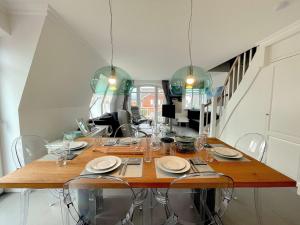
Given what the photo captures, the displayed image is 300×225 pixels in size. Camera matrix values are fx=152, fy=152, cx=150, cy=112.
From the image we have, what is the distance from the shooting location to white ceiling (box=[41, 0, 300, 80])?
5.51 ft

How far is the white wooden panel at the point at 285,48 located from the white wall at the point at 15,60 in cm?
342

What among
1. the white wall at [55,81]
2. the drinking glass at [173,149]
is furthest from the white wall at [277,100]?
the white wall at [55,81]

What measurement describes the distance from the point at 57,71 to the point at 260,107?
139 inches

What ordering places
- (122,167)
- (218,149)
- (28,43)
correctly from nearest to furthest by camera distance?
(122,167), (218,149), (28,43)

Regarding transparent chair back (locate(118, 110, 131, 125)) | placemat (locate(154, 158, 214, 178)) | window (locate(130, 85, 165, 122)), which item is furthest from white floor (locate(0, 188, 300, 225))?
window (locate(130, 85, 165, 122))

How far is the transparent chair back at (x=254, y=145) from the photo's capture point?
5.85ft

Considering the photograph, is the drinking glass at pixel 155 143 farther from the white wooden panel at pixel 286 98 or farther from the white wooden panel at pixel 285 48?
the white wooden panel at pixel 285 48

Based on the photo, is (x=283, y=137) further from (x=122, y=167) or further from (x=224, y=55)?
(x=122, y=167)

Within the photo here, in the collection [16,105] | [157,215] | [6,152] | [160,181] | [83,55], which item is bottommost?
[157,215]

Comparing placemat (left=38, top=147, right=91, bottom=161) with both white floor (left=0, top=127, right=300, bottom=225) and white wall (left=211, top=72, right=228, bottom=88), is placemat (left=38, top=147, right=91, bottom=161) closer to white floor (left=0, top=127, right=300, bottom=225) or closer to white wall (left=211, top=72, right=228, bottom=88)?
white floor (left=0, top=127, right=300, bottom=225)

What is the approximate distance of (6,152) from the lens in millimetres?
2053

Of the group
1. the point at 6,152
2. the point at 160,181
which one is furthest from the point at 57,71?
the point at 160,181

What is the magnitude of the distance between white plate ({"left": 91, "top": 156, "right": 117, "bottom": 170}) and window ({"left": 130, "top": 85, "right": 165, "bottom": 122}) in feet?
22.5

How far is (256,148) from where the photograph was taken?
6.26 feet
